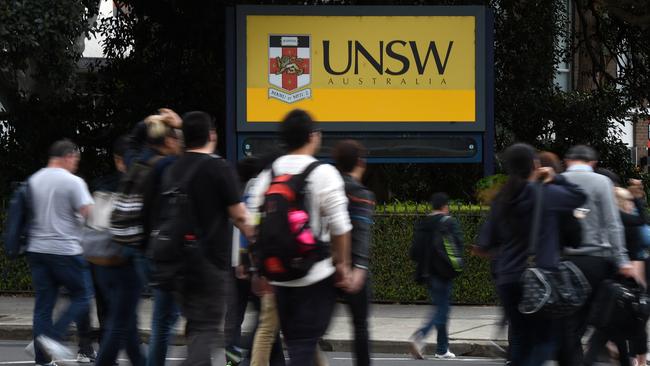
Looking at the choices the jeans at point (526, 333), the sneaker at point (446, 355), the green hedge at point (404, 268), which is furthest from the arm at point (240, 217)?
the green hedge at point (404, 268)

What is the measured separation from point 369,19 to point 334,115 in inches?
56.5

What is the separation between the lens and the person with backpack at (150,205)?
6652 mm

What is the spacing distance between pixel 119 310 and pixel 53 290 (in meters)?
1.64

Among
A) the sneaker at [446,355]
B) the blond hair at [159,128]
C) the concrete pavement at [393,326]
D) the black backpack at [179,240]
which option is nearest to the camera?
the black backpack at [179,240]

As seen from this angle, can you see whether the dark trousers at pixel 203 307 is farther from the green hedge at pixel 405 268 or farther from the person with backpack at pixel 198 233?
the green hedge at pixel 405 268

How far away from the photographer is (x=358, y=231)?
7301mm

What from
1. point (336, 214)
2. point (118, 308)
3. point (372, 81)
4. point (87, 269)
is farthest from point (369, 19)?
Result: point (336, 214)

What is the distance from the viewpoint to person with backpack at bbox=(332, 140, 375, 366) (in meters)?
7.26

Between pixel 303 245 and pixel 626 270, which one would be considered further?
pixel 626 270

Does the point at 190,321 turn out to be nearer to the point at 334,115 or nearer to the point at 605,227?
the point at 605,227

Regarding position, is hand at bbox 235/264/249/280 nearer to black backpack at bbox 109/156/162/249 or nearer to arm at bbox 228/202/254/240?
black backpack at bbox 109/156/162/249

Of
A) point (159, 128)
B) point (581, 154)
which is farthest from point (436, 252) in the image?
point (159, 128)

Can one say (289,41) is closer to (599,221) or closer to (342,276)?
(599,221)

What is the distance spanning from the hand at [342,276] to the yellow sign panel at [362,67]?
9557 millimetres
